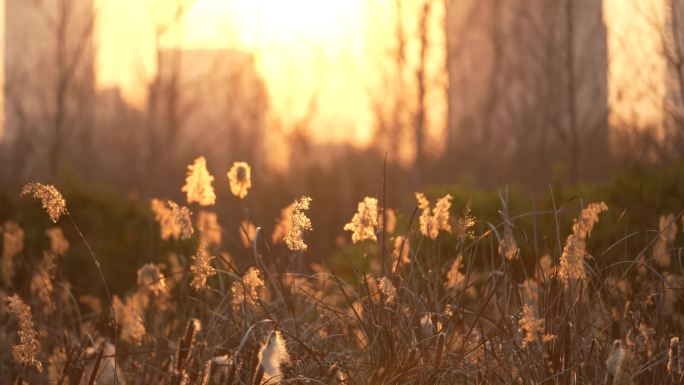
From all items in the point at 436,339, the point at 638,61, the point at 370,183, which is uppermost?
the point at 638,61

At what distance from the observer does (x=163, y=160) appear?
1469 centimetres

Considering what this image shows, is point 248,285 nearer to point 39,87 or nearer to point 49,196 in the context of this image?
point 49,196

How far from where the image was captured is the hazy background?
10.3 m

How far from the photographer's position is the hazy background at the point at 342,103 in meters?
10.3

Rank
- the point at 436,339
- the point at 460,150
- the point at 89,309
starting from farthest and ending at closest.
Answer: the point at 460,150, the point at 89,309, the point at 436,339

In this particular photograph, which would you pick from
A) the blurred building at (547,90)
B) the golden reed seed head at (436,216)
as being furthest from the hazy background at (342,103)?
the golden reed seed head at (436,216)

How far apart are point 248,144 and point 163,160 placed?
4629 millimetres

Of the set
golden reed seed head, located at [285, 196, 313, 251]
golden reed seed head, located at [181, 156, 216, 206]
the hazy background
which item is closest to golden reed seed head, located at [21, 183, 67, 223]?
golden reed seed head, located at [181, 156, 216, 206]

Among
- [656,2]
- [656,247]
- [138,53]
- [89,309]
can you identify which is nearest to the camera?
[656,247]

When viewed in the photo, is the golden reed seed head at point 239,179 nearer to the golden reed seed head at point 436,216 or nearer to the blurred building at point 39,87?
the golden reed seed head at point 436,216

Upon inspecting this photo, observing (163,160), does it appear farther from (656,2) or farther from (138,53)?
(656,2)

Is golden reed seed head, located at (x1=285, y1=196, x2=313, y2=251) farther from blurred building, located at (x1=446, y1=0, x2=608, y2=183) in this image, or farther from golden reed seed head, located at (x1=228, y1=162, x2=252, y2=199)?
blurred building, located at (x1=446, y1=0, x2=608, y2=183)

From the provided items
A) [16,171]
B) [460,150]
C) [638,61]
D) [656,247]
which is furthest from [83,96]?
[656,247]

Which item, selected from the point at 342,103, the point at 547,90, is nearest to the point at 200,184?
the point at 547,90
